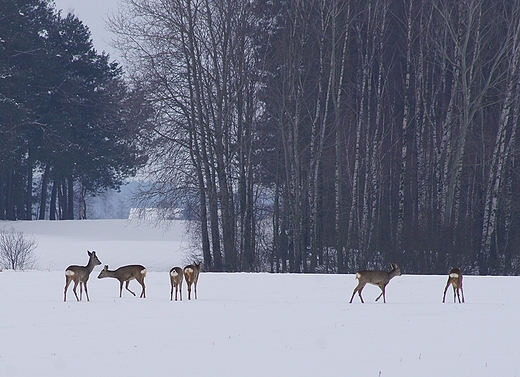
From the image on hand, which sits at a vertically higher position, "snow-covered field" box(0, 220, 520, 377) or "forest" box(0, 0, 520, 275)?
"forest" box(0, 0, 520, 275)

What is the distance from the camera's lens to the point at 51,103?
5197cm

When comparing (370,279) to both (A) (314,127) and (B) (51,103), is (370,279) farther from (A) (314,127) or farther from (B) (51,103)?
(B) (51,103)

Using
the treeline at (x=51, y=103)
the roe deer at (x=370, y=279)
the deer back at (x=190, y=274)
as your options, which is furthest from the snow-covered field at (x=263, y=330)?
the treeline at (x=51, y=103)

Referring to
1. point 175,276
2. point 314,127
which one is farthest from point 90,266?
point 314,127

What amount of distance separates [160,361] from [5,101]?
133 feet

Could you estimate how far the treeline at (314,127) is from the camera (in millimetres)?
30047

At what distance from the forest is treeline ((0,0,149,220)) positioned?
14.8 metres

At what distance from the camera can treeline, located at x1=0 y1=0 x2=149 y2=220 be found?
47.8m

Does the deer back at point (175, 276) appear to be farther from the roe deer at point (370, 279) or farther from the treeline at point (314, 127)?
the treeline at point (314, 127)

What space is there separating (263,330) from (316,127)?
73.9ft

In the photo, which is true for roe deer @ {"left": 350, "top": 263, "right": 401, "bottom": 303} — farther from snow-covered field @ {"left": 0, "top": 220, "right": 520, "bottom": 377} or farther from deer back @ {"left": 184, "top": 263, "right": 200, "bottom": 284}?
deer back @ {"left": 184, "top": 263, "right": 200, "bottom": 284}

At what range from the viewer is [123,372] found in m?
8.69

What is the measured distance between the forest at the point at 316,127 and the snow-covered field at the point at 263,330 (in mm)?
9759

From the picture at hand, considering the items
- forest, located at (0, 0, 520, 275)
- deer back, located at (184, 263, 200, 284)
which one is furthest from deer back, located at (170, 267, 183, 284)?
forest, located at (0, 0, 520, 275)
